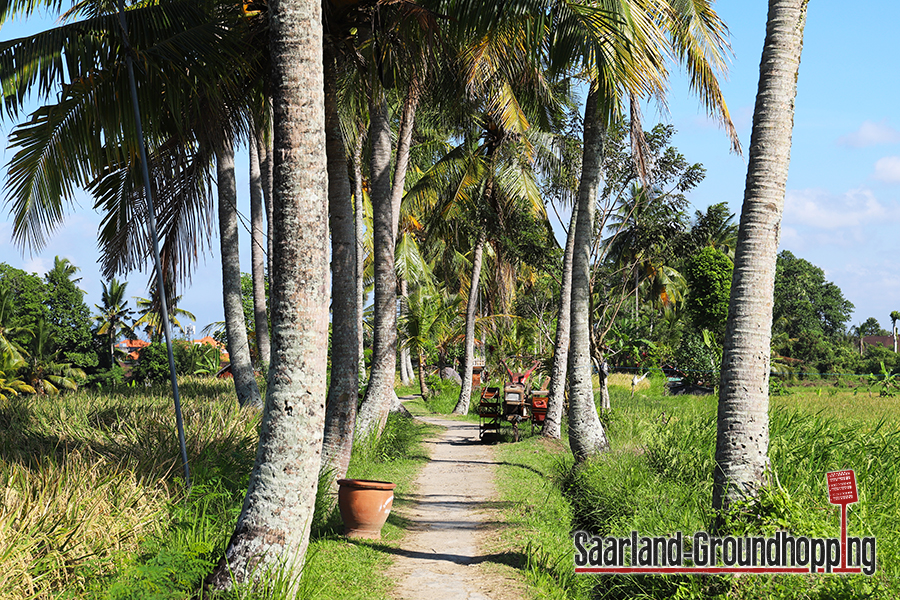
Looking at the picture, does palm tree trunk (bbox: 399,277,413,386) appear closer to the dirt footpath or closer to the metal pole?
the dirt footpath

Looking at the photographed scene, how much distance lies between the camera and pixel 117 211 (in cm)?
1052

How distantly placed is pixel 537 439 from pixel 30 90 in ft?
36.2

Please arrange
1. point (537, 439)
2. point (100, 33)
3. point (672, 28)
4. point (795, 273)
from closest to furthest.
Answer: point (100, 33) < point (672, 28) < point (537, 439) < point (795, 273)

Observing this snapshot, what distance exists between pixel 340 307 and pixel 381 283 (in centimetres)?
345

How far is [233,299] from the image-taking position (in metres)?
13.2

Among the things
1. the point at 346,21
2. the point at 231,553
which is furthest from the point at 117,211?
the point at 231,553

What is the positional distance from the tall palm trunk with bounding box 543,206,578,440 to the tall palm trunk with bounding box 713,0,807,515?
9.00 m

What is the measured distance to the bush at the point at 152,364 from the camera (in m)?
42.2

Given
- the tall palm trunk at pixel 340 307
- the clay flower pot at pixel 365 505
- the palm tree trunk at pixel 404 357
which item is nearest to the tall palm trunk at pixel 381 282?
the tall palm trunk at pixel 340 307

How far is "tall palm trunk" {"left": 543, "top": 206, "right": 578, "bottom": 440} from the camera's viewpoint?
15.0m

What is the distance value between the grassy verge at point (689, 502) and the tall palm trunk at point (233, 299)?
523 centimetres

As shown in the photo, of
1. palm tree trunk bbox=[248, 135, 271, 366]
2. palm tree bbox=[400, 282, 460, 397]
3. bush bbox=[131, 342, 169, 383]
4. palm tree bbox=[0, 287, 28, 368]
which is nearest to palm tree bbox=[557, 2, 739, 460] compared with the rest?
palm tree trunk bbox=[248, 135, 271, 366]

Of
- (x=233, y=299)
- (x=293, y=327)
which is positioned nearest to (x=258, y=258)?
(x=233, y=299)

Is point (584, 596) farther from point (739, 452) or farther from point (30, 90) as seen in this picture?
point (30, 90)
